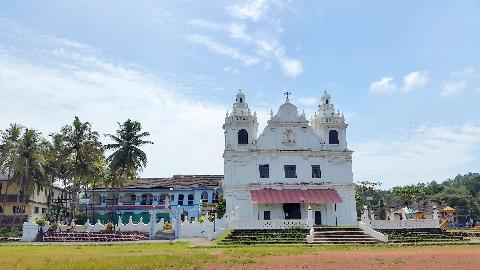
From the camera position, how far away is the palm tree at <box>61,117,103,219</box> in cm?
5209

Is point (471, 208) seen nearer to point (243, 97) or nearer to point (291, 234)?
point (243, 97)

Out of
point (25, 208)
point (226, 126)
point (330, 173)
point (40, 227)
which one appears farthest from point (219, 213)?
point (25, 208)

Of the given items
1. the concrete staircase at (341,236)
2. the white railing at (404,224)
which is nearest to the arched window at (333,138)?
the white railing at (404,224)

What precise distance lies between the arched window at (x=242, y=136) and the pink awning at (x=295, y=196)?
4.92 metres

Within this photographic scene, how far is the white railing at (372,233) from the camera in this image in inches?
1286

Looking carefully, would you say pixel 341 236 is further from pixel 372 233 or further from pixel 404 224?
pixel 404 224

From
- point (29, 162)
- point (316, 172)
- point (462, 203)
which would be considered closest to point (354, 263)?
point (316, 172)

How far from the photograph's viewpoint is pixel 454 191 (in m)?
100

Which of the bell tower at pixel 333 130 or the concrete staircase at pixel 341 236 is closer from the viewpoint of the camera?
the concrete staircase at pixel 341 236

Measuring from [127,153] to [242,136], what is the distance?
13.4 meters

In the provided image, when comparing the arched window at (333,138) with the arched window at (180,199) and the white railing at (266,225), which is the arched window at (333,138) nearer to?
the white railing at (266,225)

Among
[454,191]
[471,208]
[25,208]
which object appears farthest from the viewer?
[454,191]

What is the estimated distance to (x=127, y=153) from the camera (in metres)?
51.7

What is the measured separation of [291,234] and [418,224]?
34.2ft
